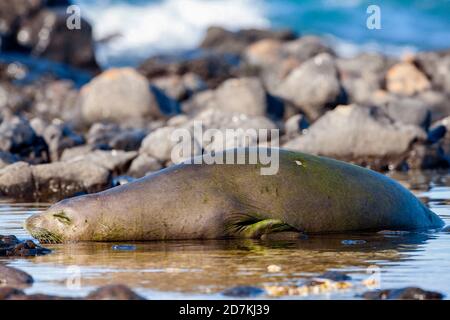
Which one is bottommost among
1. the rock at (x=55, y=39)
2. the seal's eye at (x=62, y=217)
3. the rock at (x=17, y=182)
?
the seal's eye at (x=62, y=217)

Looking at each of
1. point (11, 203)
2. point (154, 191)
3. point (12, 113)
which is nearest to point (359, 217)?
point (154, 191)

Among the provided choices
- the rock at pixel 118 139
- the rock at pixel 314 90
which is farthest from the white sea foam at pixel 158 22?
the rock at pixel 118 139

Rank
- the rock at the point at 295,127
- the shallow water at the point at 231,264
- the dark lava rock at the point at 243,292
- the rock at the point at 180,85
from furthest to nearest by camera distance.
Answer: the rock at the point at 180,85, the rock at the point at 295,127, the shallow water at the point at 231,264, the dark lava rock at the point at 243,292

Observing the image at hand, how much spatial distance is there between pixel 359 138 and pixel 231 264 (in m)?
9.98

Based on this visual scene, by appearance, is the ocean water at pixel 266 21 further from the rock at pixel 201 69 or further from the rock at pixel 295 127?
the rock at pixel 295 127

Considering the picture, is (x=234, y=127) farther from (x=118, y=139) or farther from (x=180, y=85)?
(x=180, y=85)

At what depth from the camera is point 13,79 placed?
94.2ft

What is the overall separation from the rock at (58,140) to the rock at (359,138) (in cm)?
348

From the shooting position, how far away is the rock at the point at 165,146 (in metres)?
15.7

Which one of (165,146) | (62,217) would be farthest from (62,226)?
(165,146)

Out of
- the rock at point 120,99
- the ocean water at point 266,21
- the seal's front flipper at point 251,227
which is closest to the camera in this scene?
the seal's front flipper at point 251,227
